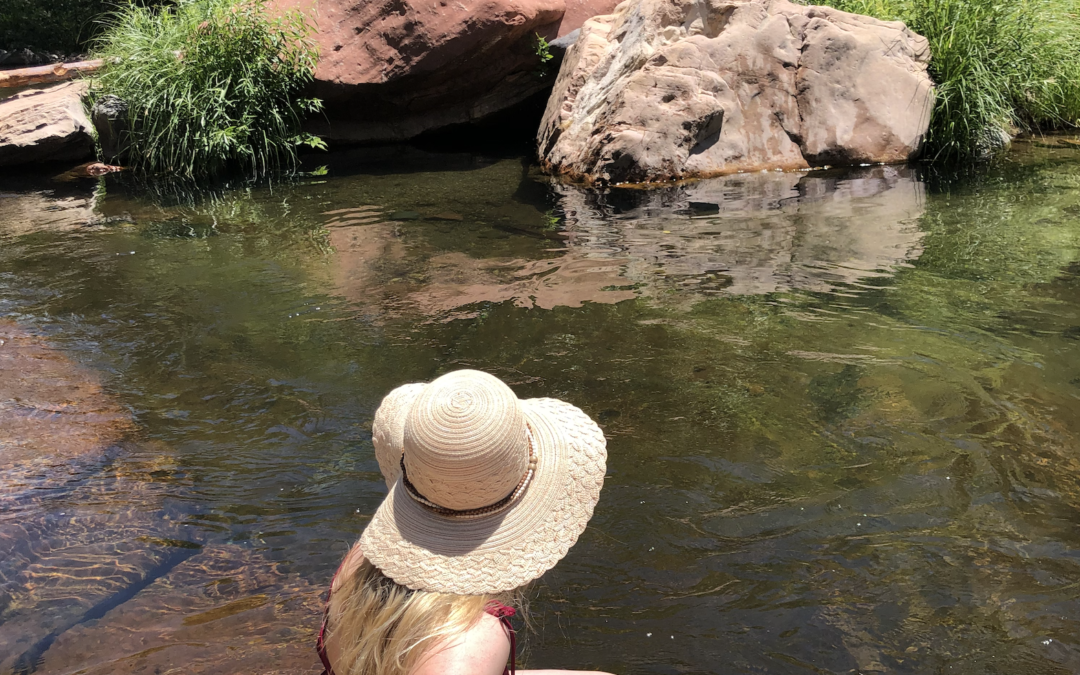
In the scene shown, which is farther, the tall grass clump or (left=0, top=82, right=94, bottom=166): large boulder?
(left=0, top=82, right=94, bottom=166): large boulder

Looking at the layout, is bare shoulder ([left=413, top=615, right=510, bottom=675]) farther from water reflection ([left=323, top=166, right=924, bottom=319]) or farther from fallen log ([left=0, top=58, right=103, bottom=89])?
fallen log ([left=0, top=58, right=103, bottom=89])

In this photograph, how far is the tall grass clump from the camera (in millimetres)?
8414

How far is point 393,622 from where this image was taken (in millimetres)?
→ 1512

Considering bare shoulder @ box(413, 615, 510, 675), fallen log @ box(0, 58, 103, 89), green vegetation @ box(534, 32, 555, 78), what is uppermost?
green vegetation @ box(534, 32, 555, 78)

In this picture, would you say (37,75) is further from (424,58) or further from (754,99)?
(754,99)

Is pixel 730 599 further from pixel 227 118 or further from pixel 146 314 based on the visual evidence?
pixel 227 118

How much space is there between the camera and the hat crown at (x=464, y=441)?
4.68ft

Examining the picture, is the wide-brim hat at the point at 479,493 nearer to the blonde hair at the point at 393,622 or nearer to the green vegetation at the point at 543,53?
the blonde hair at the point at 393,622

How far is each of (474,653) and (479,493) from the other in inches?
10.2

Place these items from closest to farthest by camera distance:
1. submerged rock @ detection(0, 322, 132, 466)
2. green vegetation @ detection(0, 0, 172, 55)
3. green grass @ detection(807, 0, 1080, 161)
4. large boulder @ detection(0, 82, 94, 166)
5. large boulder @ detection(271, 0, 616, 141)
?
1. submerged rock @ detection(0, 322, 132, 466)
2. green grass @ detection(807, 0, 1080, 161)
3. large boulder @ detection(271, 0, 616, 141)
4. large boulder @ detection(0, 82, 94, 166)
5. green vegetation @ detection(0, 0, 172, 55)

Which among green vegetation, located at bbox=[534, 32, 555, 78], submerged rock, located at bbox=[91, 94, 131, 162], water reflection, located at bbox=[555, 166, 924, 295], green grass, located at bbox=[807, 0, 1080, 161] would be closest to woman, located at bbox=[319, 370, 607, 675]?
water reflection, located at bbox=[555, 166, 924, 295]

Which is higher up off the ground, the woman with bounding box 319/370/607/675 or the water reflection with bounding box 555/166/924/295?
the woman with bounding box 319/370/607/675

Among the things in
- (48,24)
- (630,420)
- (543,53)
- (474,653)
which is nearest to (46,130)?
→ (543,53)

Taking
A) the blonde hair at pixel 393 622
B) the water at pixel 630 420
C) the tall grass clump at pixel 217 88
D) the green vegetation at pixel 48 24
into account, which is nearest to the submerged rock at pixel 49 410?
the water at pixel 630 420
